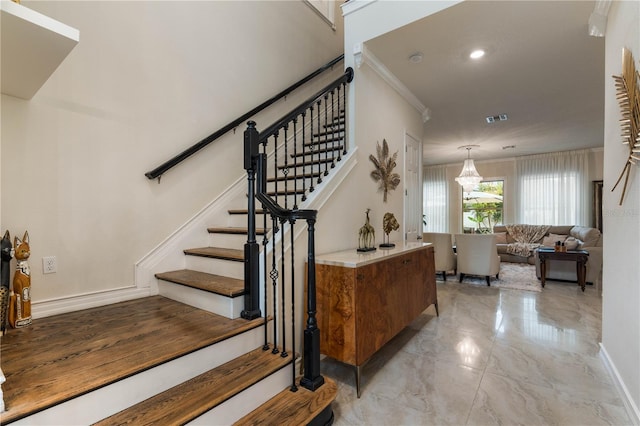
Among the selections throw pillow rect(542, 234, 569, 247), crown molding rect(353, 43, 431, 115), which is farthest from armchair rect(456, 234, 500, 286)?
throw pillow rect(542, 234, 569, 247)

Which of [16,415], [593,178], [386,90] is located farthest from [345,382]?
[593,178]

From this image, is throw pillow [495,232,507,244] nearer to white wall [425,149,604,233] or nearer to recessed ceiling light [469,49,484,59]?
white wall [425,149,604,233]

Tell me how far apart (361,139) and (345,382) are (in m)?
2.20

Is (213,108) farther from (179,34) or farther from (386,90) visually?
(386,90)

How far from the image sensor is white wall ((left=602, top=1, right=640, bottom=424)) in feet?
5.68

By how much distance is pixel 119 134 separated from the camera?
235 cm

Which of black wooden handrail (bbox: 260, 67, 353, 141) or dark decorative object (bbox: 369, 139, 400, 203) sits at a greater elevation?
black wooden handrail (bbox: 260, 67, 353, 141)

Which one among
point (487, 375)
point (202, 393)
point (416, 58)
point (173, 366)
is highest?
point (416, 58)

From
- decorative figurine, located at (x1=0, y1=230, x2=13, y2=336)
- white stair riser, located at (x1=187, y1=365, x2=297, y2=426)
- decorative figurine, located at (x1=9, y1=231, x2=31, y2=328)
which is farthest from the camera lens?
decorative figurine, located at (x1=9, y1=231, x2=31, y2=328)

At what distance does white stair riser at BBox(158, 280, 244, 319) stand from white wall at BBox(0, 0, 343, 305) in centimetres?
31

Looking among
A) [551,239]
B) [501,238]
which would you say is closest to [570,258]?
[551,239]

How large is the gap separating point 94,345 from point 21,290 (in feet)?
2.24

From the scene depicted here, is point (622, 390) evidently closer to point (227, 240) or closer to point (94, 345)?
point (227, 240)

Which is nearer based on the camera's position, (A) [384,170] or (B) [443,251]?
(A) [384,170]
